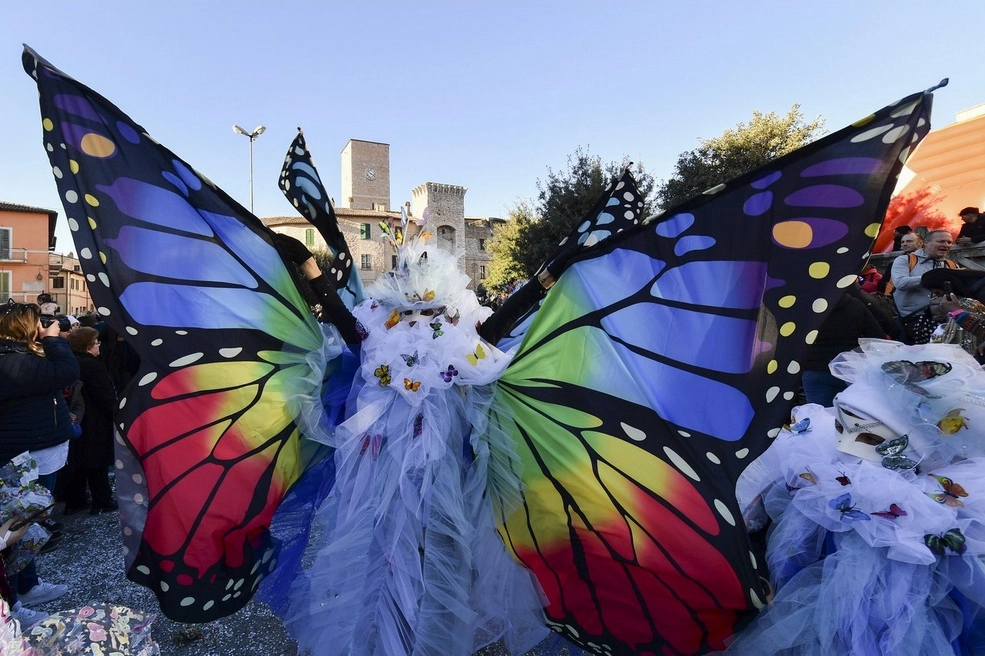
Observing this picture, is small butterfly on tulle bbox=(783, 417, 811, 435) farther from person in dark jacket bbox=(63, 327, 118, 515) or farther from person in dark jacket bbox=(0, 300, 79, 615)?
person in dark jacket bbox=(63, 327, 118, 515)

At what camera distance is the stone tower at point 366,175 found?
53156mm

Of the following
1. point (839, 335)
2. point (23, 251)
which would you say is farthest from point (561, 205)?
Result: point (23, 251)

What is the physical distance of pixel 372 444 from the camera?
6.45ft

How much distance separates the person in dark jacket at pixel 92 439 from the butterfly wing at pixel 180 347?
2.80 meters

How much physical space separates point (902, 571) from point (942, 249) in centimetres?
377

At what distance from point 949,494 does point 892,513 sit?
0.21 metres

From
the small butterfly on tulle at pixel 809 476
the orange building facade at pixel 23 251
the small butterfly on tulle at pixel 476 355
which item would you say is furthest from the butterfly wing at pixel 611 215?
the orange building facade at pixel 23 251

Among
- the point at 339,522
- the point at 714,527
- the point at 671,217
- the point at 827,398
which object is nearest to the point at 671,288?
the point at 671,217

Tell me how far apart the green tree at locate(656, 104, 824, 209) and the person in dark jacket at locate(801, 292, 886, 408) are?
10502mm

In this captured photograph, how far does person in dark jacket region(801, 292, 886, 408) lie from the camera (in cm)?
379

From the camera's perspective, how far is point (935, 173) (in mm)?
7238

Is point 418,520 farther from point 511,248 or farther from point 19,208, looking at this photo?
point 19,208

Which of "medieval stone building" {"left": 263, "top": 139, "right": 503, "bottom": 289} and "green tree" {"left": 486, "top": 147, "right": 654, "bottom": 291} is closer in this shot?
"green tree" {"left": 486, "top": 147, "right": 654, "bottom": 291}

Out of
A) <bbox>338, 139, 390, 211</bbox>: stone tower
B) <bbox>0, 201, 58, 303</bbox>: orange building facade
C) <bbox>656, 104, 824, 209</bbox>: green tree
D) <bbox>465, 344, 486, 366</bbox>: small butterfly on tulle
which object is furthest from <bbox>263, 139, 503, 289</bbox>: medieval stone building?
<bbox>465, 344, 486, 366</bbox>: small butterfly on tulle
